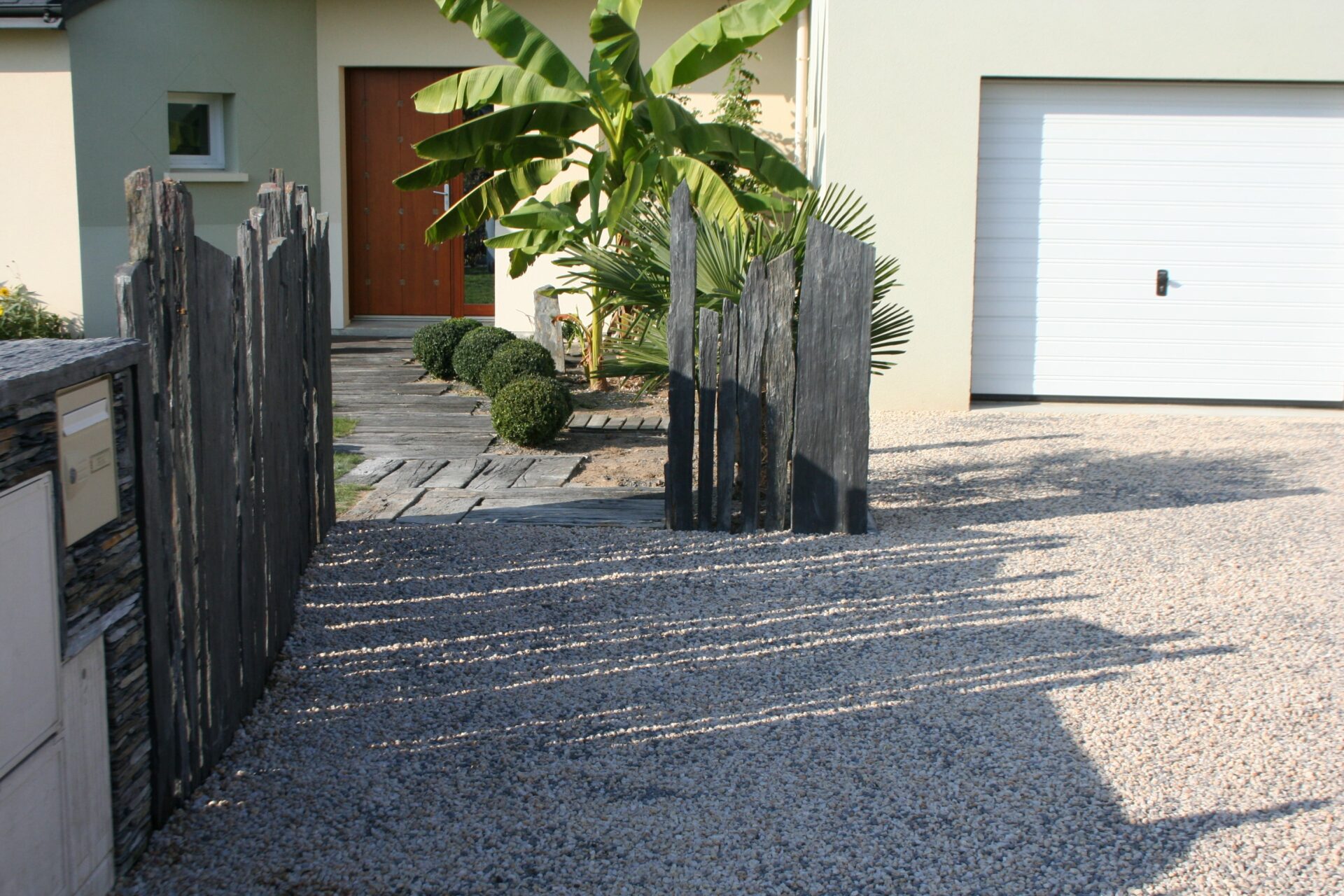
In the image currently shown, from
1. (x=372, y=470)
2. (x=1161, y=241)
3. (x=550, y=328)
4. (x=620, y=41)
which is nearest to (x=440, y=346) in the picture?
(x=550, y=328)

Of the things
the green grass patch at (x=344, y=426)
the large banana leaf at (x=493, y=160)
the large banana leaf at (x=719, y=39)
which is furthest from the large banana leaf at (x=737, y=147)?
the green grass patch at (x=344, y=426)

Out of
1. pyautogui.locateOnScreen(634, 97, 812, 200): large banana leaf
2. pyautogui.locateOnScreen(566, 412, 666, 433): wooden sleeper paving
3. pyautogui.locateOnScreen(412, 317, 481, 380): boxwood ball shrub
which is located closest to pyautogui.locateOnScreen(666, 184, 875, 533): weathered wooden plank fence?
pyautogui.locateOnScreen(566, 412, 666, 433): wooden sleeper paving

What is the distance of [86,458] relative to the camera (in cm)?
310

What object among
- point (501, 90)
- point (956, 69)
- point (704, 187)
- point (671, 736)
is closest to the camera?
point (671, 736)

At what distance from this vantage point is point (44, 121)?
40.6ft

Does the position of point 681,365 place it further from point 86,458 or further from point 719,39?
point 719,39

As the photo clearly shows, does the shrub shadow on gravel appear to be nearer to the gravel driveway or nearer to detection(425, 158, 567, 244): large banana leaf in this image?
the gravel driveway

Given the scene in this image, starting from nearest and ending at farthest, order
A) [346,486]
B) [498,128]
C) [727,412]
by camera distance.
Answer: [727,412], [346,486], [498,128]

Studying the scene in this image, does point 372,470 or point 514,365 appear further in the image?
point 514,365

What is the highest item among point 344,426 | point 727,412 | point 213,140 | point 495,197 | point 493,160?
point 213,140

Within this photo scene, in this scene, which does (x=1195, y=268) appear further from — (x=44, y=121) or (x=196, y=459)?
(x=44, y=121)

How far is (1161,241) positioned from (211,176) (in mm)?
9606

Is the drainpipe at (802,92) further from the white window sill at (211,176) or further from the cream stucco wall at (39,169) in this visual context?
the cream stucco wall at (39,169)

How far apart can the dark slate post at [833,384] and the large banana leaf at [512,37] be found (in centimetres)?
417
